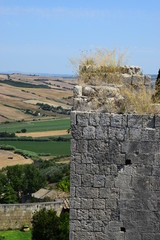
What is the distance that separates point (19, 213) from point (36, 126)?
170 feet

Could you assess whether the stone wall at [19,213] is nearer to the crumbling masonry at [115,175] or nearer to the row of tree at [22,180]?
the row of tree at [22,180]

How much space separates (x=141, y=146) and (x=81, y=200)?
1002 mm

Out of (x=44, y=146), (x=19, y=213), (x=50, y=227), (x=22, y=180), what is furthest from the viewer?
(x=44, y=146)

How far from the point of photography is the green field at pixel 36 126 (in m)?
74.9

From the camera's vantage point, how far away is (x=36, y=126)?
7862 centimetres

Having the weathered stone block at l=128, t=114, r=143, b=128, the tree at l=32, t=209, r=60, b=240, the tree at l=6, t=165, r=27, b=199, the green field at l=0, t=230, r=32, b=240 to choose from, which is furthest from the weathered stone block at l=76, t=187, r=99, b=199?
the tree at l=6, t=165, r=27, b=199

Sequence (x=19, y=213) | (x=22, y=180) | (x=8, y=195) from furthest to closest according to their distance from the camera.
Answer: (x=22, y=180)
(x=8, y=195)
(x=19, y=213)

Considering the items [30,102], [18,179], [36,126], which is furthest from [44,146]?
[30,102]

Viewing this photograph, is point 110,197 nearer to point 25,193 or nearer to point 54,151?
point 25,193

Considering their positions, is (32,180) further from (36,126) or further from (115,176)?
(36,126)

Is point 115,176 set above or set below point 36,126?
above

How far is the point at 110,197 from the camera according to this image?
17.5ft

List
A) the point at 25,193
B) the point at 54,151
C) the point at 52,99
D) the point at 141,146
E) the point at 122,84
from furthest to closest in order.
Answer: the point at 52,99
the point at 54,151
the point at 25,193
the point at 122,84
the point at 141,146

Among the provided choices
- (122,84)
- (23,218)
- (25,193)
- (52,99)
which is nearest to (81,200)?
(122,84)
